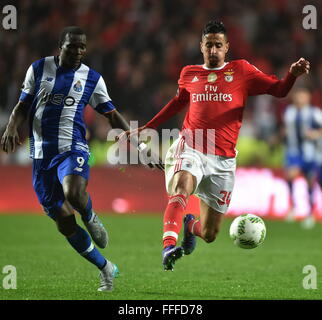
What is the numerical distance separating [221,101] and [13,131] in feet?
5.94

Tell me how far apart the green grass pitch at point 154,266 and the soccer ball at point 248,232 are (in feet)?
1.33

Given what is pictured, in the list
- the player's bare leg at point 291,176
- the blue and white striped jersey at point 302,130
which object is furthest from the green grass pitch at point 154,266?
the blue and white striped jersey at point 302,130

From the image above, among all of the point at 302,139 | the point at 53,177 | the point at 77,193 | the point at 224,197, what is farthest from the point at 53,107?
the point at 302,139

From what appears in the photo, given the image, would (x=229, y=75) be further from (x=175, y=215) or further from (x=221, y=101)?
(x=175, y=215)

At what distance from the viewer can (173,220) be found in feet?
20.1

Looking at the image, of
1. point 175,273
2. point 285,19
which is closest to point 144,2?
point 285,19

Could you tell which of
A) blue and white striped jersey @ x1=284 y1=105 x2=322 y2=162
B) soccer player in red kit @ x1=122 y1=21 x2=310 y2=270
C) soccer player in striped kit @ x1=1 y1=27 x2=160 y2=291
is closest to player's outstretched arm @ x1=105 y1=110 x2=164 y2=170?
soccer player in red kit @ x1=122 y1=21 x2=310 y2=270

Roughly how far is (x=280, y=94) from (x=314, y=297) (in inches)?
68.9

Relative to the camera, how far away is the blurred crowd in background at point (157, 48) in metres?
14.9

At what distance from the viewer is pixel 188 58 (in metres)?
16.4

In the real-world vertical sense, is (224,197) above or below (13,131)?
below

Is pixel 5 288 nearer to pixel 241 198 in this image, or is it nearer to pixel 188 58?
pixel 241 198

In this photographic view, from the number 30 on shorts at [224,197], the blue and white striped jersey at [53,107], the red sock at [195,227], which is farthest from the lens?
the red sock at [195,227]

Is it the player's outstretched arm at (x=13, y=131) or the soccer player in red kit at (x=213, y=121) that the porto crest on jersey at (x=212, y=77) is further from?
the player's outstretched arm at (x=13, y=131)
